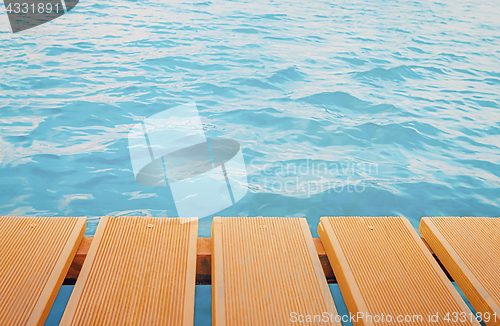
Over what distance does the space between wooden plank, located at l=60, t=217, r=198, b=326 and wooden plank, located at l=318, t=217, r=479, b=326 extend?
0.54 metres

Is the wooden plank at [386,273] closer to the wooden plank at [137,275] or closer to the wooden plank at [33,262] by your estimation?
the wooden plank at [137,275]

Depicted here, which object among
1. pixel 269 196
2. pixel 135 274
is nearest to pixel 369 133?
pixel 269 196

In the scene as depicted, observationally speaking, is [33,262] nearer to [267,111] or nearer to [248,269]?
[248,269]

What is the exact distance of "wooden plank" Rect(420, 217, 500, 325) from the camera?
1.29 metres

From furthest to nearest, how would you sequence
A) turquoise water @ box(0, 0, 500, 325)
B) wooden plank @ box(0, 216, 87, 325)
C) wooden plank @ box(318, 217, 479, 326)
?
turquoise water @ box(0, 0, 500, 325) < wooden plank @ box(318, 217, 479, 326) < wooden plank @ box(0, 216, 87, 325)

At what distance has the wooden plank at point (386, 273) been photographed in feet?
3.99

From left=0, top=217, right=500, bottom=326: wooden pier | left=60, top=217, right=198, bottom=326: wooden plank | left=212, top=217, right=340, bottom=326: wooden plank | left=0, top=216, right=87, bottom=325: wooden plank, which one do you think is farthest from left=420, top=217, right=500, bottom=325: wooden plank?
left=0, top=216, right=87, bottom=325: wooden plank

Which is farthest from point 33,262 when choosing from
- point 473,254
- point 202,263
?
point 473,254

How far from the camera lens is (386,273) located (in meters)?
1.35

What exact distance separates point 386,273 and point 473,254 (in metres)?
0.40

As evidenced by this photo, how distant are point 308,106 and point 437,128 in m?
1.36

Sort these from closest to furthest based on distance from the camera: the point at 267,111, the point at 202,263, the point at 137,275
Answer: the point at 137,275, the point at 202,263, the point at 267,111

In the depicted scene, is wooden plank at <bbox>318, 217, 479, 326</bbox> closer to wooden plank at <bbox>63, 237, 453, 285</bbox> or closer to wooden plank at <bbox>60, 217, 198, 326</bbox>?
wooden plank at <bbox>63, 237, 453, 285</bbox>

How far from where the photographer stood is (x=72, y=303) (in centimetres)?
114
